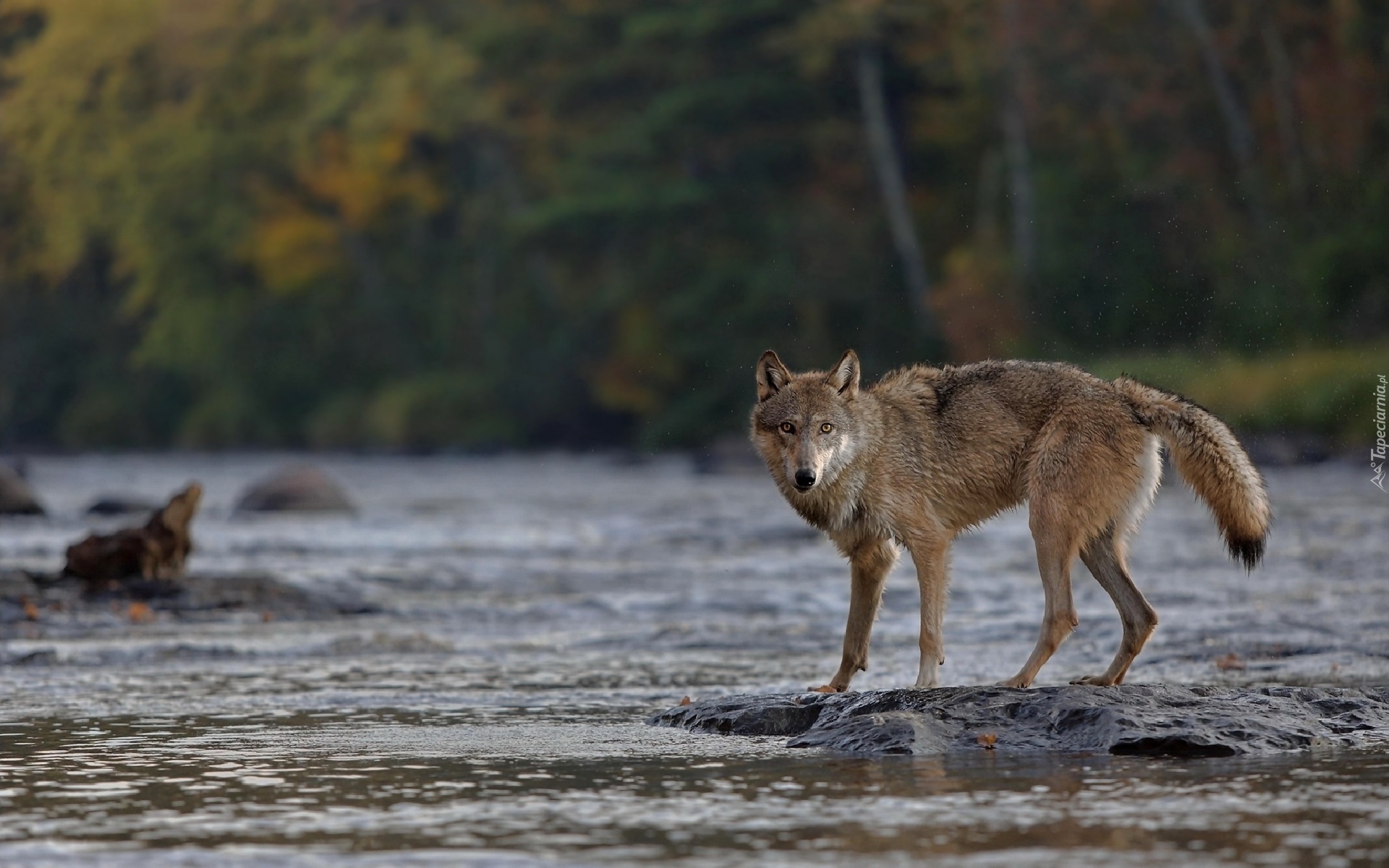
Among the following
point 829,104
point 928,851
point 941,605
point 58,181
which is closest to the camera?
point 928,851

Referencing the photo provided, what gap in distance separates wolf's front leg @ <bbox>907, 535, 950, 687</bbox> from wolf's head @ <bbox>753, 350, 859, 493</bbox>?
1.76 ft

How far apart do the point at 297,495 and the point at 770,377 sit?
704 inches

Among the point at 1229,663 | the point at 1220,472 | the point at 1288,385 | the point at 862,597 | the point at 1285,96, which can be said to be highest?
the point at 1285,96

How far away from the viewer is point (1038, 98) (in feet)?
130

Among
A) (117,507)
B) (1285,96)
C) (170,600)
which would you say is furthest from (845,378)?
(1285,96)

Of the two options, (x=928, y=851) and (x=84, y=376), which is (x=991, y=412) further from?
(x=84, y=376)

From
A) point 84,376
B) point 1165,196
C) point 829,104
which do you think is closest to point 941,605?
point 1165,196

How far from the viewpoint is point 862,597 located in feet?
28.3

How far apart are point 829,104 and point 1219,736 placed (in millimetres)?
39977

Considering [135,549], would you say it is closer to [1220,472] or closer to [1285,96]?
[1220,472]

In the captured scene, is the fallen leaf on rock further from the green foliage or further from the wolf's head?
the green foliage

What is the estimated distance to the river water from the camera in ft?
18.5

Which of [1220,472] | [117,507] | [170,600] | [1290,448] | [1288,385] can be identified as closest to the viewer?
[1220,472]

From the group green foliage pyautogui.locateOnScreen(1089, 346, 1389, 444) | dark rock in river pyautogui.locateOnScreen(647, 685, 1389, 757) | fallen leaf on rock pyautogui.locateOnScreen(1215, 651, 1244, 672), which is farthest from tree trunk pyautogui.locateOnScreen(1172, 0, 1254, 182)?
dark rock in river pyautogui.locateOnScreen(647, 685, 1389, 757)
